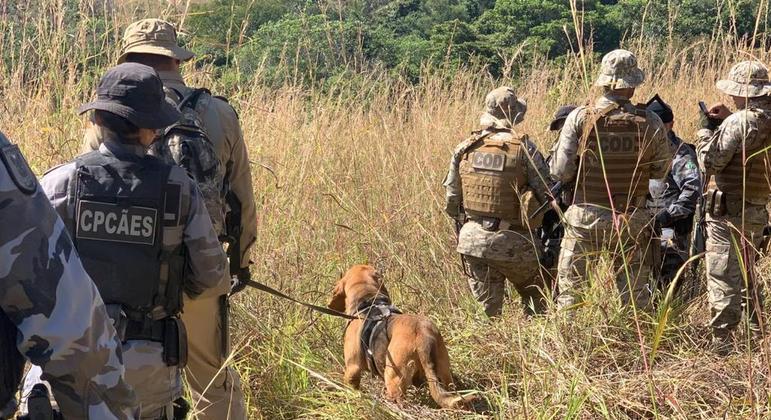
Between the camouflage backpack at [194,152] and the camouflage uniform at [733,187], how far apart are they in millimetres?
2849

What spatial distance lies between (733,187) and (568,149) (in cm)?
102

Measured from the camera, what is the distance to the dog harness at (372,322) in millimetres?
3975

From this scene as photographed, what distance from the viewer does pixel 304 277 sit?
4.80 m

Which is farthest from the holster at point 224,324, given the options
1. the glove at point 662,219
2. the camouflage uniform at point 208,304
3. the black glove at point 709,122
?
the black glove at point 709,122

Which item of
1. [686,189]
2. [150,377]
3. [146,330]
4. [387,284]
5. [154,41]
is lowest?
[387,284]

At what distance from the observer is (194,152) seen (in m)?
3.15

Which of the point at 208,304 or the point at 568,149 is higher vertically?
the point at 568,149

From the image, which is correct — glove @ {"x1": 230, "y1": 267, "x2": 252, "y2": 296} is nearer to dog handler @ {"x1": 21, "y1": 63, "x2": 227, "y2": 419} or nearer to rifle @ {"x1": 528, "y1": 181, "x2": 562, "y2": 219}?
dog handler @ {"x1": 21, "y1": 63, "x2": 227, "y2": 419}

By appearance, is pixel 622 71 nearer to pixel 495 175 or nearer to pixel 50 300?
pixel 495 175

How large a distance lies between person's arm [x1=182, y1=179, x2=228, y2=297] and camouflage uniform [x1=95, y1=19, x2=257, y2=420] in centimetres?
39

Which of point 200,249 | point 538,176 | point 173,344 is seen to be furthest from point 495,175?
point 173,344

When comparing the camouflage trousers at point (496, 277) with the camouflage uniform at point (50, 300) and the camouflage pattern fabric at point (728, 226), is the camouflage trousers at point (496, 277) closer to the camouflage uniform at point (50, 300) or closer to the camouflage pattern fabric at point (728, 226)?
the camouflage pattern fabric at point (728, 226)

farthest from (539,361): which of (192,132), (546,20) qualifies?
(546,20)

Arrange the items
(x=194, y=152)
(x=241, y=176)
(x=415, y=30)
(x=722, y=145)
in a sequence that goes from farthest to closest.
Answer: (x=415, y=30), (x=722, y=145), (x=241, y=176), (x=194, y=152)
